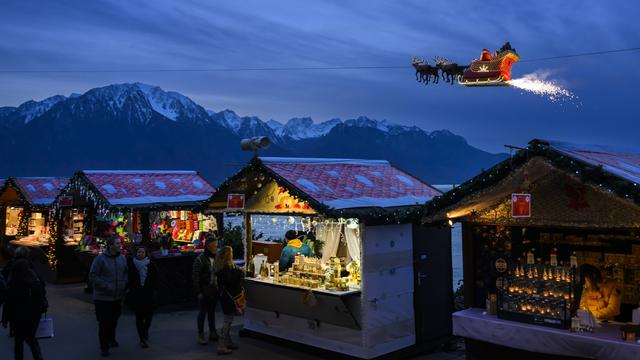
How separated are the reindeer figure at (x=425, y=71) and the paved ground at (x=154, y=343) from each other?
A: 22.6 ft

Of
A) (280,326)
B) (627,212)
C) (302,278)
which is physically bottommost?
(280,326)

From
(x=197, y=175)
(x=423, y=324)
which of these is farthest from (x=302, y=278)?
(x=197, y=175)

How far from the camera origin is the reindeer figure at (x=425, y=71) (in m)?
13.7

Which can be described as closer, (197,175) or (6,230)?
(197,175)

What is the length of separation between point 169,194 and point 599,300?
34.4ft

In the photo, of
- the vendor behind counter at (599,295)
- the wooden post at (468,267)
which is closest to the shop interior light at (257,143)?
the wooden post at (468,267)

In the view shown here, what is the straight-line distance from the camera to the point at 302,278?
28.7ft

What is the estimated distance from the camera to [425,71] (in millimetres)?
13750

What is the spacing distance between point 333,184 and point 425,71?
606cm

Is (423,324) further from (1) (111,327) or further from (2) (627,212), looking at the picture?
(1) (111,327)

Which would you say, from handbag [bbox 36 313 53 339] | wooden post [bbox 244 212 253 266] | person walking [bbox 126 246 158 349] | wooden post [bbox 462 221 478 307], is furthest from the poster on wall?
handbag [bbox 36 313 53 339]

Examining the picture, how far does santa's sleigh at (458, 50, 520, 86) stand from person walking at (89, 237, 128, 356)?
8095 mm

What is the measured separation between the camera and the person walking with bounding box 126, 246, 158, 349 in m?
8.85

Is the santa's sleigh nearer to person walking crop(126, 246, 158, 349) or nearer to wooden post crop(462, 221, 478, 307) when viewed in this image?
wooden post crop(462, 221, 478, 307)
